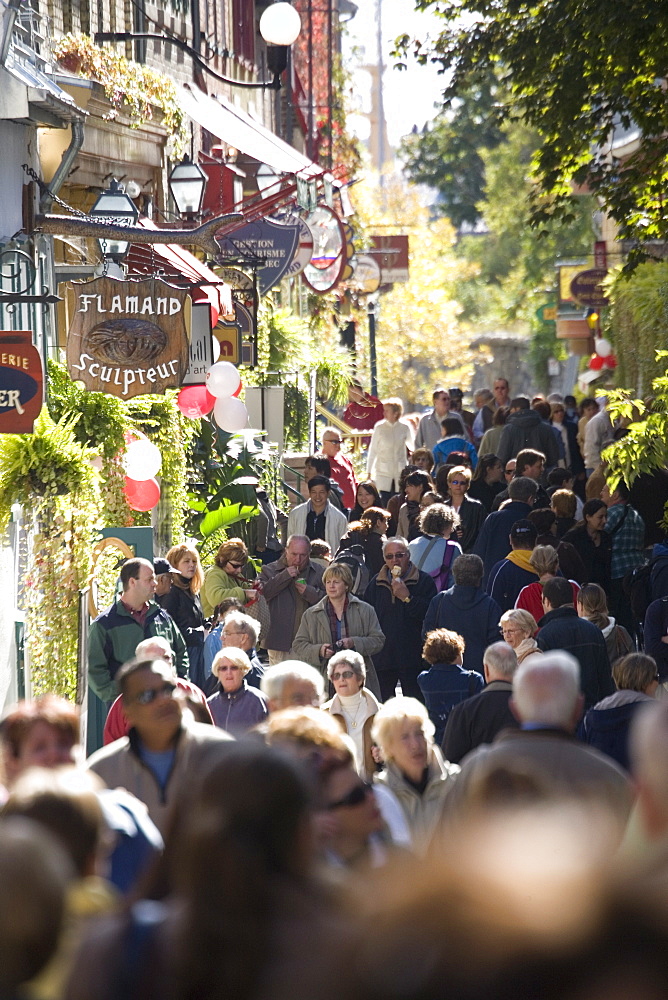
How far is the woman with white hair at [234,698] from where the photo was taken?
7707 millimetres

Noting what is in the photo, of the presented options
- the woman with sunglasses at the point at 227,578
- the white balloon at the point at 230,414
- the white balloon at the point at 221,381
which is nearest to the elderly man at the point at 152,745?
the woman with sunglasses at the point at 227,578

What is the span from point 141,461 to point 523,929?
34.5 feet

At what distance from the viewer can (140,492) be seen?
12297 millimetres

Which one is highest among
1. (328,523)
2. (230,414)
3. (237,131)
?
(237,131)

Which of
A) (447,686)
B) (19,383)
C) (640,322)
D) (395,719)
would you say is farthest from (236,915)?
(640,322)

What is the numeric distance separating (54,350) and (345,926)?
12.6m

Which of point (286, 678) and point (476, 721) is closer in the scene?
point (286, 678)

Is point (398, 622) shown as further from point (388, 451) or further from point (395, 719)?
point (388, 451)

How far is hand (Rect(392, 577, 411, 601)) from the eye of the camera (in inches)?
415

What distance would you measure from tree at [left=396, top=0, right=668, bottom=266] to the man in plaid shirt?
272 centimetres

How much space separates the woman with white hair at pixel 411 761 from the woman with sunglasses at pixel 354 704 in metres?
2.02

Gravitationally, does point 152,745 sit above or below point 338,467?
below

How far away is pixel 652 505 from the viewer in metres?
13.6

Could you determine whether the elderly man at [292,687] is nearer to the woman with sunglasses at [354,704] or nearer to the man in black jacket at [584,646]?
the woman with sunglasses at [354,704]
